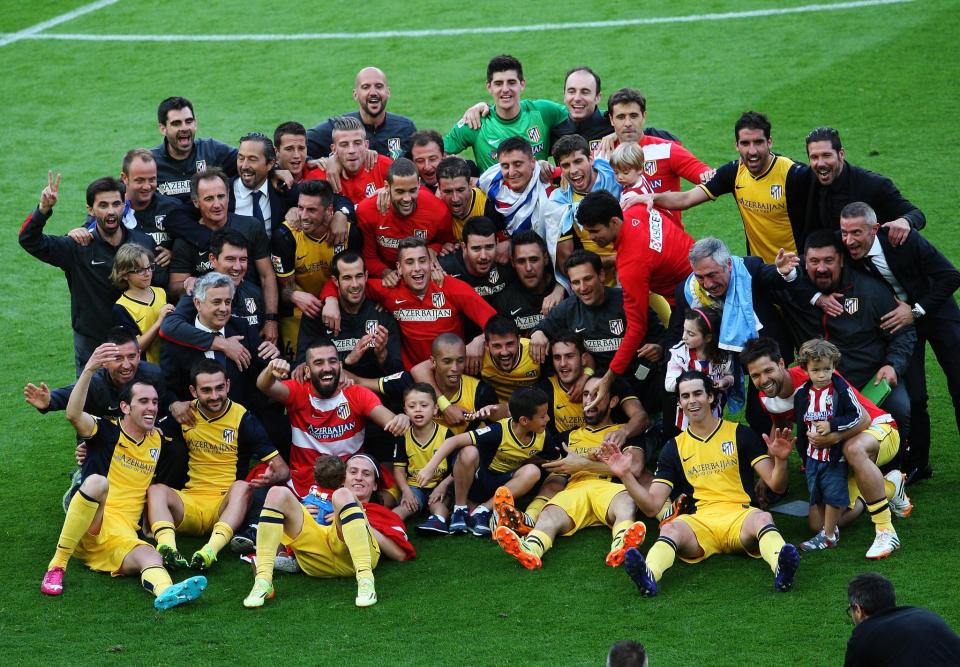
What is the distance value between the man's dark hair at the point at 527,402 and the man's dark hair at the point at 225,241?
2.07 m

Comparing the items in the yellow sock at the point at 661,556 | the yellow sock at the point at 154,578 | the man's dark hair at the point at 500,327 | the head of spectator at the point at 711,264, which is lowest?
the yellow sock at the point at 661,556

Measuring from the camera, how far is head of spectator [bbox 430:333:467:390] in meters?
8.88

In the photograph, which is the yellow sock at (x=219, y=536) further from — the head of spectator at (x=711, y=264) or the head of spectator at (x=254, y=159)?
the head of spectator at (x=711, y=264)

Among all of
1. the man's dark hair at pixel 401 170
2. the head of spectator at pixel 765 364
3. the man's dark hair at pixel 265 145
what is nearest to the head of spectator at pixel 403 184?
the man's dark hair at pixel 401 170

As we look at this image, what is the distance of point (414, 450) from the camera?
8797mm

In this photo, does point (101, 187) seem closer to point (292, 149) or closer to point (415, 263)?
point (292, 149)

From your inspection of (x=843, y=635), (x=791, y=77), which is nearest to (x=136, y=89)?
(x=791, y=77)

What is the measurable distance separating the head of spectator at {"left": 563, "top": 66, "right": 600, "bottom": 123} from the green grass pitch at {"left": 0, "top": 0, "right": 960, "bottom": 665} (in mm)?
2950

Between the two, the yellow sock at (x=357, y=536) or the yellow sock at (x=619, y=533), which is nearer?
the yellow sock at (x=357, y=536)

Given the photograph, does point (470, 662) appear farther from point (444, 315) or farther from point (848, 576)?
point (444, 315)

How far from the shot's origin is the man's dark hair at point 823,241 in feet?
26.9

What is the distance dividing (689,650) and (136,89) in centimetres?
1257

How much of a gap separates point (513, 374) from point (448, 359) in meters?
0.50

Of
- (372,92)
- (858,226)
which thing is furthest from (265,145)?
(858,226)
